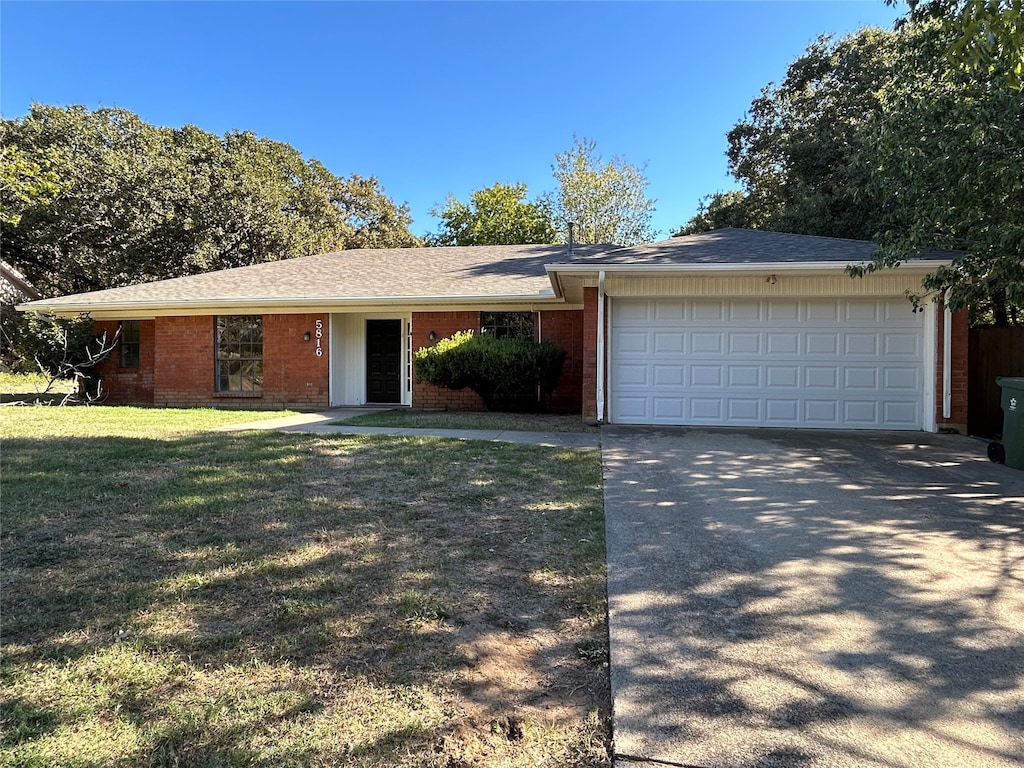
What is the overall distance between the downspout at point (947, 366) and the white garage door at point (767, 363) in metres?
0.30

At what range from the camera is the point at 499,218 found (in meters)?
31.2

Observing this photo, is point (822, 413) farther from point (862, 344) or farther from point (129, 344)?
point (129, 344)

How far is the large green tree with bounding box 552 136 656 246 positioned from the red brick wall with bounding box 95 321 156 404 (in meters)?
22.2

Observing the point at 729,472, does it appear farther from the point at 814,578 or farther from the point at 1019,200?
the point at 1019,200

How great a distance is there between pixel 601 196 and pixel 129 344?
79.1ft

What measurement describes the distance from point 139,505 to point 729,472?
551cm

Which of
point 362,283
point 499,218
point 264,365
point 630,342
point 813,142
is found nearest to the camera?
point 630,342

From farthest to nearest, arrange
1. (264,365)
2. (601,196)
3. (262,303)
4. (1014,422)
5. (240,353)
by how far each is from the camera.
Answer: (601,196) < (240,353) < (264,365) < (262,303) < (1014,422)

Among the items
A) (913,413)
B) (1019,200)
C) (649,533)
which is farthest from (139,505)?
(1019,200)

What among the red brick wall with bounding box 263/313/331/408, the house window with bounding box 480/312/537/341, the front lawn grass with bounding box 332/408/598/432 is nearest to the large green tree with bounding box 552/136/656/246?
the house window with bounding box 480/312/537/341

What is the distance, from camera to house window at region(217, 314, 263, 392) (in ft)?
43.3

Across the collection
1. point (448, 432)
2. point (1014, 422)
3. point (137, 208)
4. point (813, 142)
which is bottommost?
point (448, 432)

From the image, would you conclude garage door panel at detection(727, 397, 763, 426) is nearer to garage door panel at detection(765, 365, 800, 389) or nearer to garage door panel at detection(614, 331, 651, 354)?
garage door panel at detection(765, 365, 800, 389)

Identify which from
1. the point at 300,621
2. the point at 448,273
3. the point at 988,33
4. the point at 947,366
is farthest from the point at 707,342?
the point at 300,621
